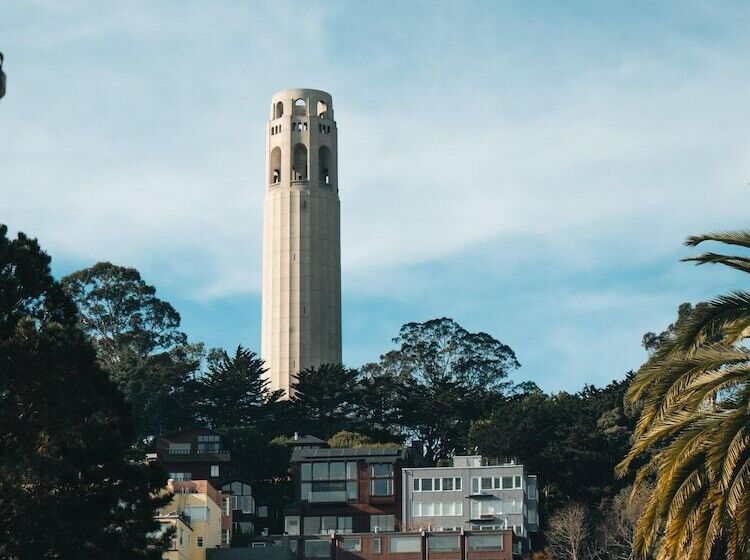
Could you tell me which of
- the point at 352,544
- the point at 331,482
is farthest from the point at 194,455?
the point at 352,544

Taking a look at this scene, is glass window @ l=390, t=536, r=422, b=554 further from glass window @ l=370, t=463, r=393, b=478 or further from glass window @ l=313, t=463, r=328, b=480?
glass window @ l=313, t=463, r=328, b=480

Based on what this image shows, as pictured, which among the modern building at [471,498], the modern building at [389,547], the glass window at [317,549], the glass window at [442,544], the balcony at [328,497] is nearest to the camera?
the modern building at [389,547]

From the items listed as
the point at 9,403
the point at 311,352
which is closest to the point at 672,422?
the point at 9,403

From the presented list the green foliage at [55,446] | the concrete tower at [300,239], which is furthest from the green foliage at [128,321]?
the green foliage at [55,446]

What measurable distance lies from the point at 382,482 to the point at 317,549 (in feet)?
34.1

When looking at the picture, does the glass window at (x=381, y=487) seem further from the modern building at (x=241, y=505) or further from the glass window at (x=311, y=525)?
the modern building at (x=241, y=505)

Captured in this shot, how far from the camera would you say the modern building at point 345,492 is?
370 ft

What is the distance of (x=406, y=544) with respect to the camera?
342 feet

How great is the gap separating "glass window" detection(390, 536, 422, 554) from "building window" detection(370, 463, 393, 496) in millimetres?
9886

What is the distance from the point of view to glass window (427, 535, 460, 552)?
103 metres

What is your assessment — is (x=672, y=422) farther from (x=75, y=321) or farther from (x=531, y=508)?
(x=531, y=508)

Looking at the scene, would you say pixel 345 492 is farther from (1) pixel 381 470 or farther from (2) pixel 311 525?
(2) pixel 311 525

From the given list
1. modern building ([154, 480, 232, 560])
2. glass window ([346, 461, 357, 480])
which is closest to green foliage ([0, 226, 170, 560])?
modern building ([154, 480, 232, 560])

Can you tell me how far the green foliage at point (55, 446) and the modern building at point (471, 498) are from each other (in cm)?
6486
